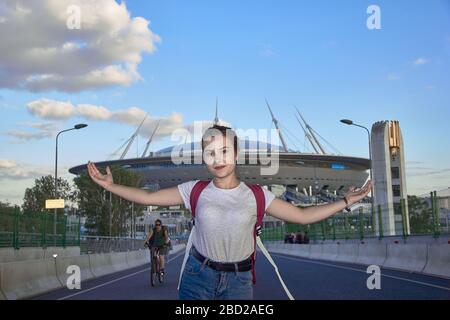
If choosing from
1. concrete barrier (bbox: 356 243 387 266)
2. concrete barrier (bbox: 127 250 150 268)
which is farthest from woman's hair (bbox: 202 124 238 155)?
concrete barrier (bbox: 127 250 150 268)

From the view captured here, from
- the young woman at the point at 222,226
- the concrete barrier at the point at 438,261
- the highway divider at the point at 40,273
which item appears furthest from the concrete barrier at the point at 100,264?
the young woman at the point at 222,226

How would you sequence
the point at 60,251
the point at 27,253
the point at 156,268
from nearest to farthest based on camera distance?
the point at 156,268, the point at 27,253, the point at 60,251

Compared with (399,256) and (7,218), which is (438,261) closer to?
(399,256)

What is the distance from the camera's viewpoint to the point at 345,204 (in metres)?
4.21

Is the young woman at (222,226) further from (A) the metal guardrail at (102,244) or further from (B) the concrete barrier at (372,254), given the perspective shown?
(A) the metal guardrail at (102,244)

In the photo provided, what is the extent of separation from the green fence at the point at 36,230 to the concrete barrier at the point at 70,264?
4420mm

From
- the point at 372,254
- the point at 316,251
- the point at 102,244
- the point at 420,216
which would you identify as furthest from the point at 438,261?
the point at 102,244

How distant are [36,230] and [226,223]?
2411cm

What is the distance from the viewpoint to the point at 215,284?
3.91 m

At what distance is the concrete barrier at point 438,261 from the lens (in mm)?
→ 17312

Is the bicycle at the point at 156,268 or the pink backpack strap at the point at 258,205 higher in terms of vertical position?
the pink backpack strap at the point at 258,205

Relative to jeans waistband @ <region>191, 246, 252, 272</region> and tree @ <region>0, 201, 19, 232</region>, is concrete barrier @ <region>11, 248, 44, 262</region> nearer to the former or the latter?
tree @ <region>0, 201, 19, 232</region>

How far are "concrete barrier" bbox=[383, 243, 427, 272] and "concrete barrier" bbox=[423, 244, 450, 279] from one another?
0.42 metres
